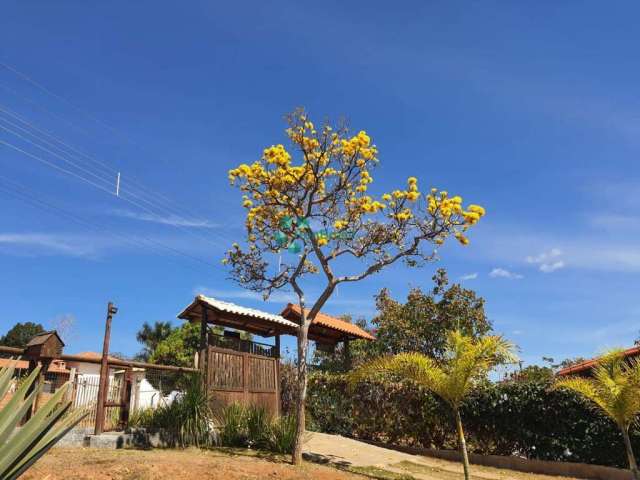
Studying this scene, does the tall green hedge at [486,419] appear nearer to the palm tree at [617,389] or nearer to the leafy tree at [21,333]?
the palm tree at [617,389]

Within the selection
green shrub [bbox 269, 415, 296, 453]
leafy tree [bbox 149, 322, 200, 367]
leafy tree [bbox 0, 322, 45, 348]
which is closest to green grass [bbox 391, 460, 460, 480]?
green shrub [bbox 269, 415, 296, 453]

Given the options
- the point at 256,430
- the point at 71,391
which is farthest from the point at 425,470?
the point at 71,391

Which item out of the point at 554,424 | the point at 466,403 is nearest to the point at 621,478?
the point at 554,424

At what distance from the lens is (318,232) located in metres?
12.9

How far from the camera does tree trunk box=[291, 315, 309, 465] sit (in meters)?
11.1

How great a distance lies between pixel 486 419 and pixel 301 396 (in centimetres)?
622

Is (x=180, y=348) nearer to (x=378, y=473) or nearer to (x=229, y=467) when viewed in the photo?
(x=378, y=473)

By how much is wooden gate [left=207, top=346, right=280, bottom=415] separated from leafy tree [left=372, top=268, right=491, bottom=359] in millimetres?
9977

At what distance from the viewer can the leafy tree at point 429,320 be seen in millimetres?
24984

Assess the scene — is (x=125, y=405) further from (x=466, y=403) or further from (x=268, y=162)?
(x=466, y=403)

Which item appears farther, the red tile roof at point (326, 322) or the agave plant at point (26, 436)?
the red tile roof at point (326, 322)

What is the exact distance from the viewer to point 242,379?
1516 cm

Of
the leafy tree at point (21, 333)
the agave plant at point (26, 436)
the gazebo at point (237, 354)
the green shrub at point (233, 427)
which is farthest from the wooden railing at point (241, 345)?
the leafy tree at point (21, 333)

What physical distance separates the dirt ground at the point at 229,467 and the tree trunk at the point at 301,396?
0.31 metres
